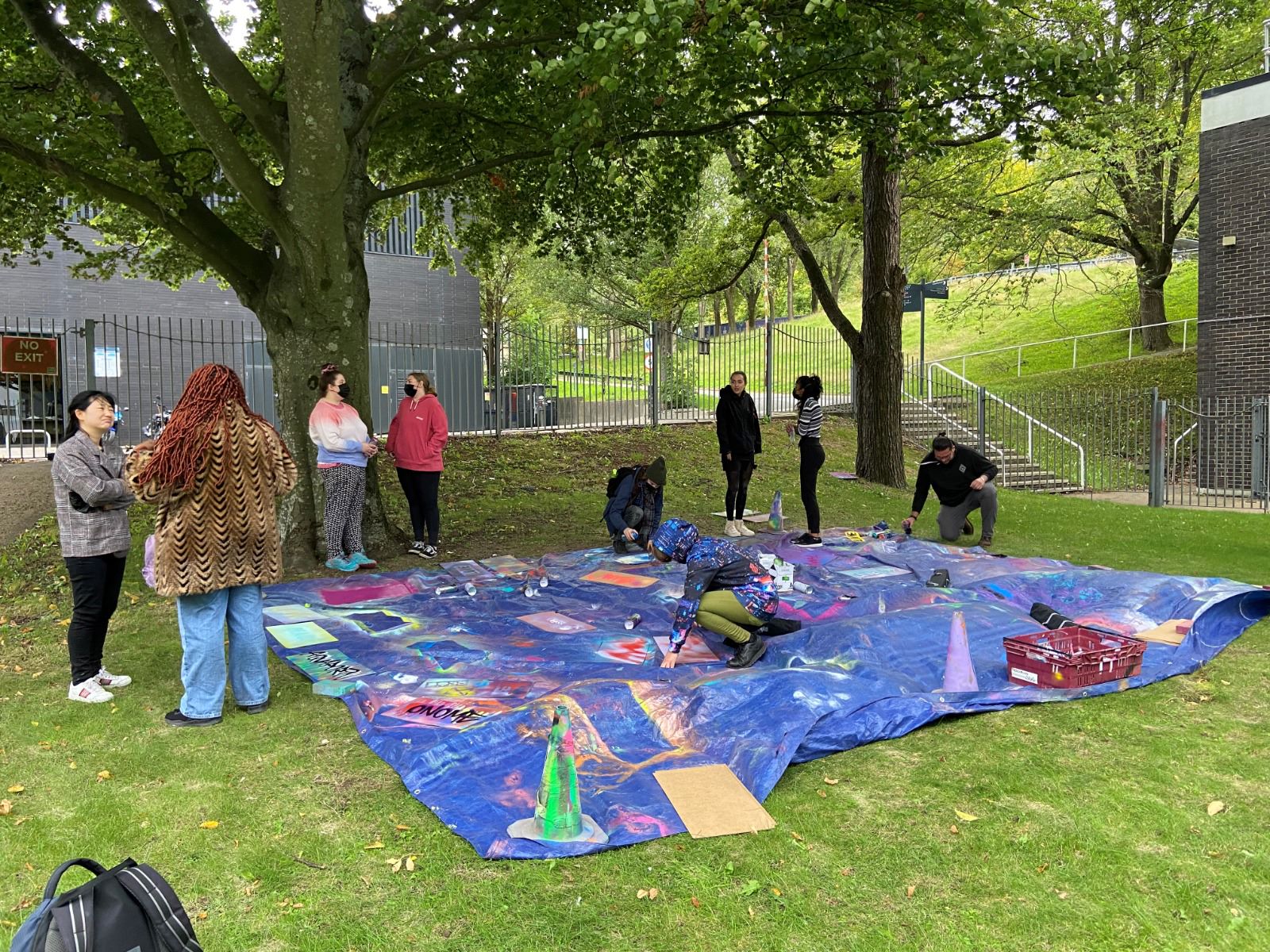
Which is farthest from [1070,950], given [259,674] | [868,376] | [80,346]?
[80,346]

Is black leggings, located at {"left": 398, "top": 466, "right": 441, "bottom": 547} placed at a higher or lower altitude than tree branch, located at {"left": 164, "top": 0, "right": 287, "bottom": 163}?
lower

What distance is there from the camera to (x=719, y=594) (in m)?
5.34

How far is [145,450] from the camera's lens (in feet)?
14.6

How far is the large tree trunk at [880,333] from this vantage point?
13711 mm

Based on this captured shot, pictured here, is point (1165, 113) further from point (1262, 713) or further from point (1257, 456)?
point (1262, 713)

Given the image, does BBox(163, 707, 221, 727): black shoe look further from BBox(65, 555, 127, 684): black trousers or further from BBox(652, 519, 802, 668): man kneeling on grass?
BBox(652, 519, 802, 668): man kneeling on grass

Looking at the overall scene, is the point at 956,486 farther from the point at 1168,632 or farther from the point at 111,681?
the point at 111,681

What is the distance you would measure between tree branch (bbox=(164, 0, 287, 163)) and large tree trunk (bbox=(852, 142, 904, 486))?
845 centimetres

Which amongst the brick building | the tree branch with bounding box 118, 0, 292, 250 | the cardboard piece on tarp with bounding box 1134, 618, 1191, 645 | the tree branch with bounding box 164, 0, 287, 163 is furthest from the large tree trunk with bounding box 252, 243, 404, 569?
the brick building

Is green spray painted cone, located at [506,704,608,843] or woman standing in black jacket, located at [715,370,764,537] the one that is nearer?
green spray painted cone, located at [506,704,608,843]

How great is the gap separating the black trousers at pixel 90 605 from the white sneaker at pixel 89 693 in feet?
0.13

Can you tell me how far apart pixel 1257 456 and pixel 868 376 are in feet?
21.7

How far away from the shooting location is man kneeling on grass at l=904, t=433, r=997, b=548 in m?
9.59

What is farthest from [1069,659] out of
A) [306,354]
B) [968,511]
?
[306,354]
